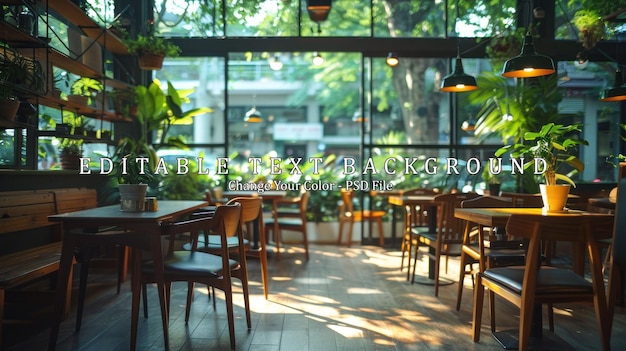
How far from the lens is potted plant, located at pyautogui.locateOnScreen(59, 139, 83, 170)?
494cm

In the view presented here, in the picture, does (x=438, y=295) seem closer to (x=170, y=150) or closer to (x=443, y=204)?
(x=443, y=204)

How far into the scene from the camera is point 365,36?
22.6ft

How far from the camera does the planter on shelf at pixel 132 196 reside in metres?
3.21

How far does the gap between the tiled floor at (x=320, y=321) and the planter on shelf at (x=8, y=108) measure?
4.37 ft

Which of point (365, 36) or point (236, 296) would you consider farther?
point (365, 36)

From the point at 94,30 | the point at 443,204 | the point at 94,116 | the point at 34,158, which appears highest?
the point at 94,30

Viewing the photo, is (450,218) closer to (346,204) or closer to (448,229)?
(448,229)

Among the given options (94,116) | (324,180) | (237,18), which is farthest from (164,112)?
(324,180)

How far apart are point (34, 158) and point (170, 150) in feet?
8.45

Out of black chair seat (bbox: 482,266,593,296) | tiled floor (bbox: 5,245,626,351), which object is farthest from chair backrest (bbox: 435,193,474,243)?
black chair seat (bbox: 482,266,593,296)

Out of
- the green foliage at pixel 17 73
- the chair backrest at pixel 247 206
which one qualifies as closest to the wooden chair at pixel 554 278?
the chair backrest at pixel 247 206

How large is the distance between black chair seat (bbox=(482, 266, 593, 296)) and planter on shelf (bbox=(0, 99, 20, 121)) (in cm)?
306

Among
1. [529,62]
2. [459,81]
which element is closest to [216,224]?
[529,62]

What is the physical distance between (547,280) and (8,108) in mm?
3301
